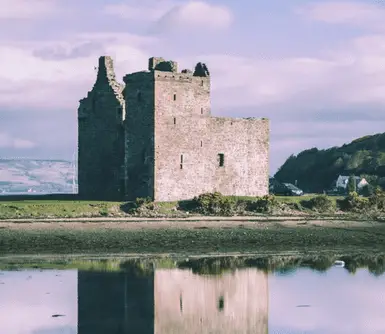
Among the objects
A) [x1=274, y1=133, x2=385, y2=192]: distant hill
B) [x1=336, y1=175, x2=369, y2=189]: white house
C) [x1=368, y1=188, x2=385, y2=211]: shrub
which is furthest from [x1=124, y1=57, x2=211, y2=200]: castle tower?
[x1=274, y1=133, x2=385, y2=192]: distant hill

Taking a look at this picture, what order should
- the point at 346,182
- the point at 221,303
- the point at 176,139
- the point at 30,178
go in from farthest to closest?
the point at 30,178 → the point at 346,182 → the point at 176,139 → the point at 221,303

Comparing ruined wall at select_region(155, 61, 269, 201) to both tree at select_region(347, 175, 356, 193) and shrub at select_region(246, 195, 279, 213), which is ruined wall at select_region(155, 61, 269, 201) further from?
tree at select_region(347, 175, 356, 193)

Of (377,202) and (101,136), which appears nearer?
(377,202)

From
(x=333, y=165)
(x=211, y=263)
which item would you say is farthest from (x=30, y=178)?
(x=211, y=263)

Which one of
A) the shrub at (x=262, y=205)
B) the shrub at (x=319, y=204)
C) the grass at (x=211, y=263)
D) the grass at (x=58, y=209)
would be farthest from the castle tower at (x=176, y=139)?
the grass at (x=211, y=263)

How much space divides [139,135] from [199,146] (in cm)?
307

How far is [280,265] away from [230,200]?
555 inches

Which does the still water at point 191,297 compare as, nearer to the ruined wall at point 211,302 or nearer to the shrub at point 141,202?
the ruined wall at point 211,302

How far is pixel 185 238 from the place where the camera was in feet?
126

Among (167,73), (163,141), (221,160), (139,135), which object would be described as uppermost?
(167,73)

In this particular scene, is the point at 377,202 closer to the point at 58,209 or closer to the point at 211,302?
the point at 58,209

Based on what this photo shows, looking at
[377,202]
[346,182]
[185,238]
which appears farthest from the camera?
[346,182]

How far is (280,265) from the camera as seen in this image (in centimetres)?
3272

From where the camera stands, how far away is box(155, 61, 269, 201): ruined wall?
46.8m
